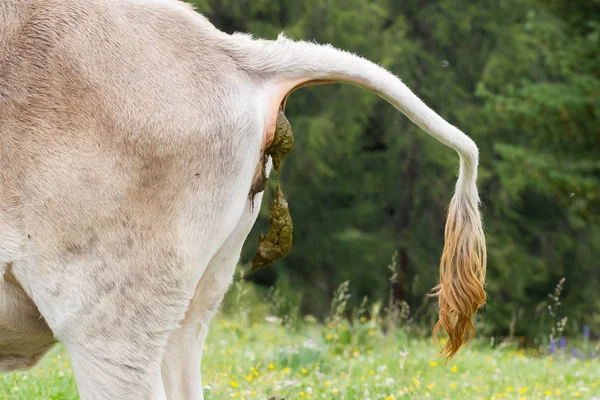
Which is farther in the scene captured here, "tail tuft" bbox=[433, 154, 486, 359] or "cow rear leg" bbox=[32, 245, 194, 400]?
"tail tuft" bbox=[433, 154, 486, 359]

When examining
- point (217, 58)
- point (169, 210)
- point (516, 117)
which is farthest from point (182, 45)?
point (516, 117)

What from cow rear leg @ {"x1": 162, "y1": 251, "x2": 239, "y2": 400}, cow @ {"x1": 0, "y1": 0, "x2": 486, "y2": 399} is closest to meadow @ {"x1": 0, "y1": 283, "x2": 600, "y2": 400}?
cow rear leg @ {"x1": 162, "y1": 251, "x2": 239, "y2": 400}

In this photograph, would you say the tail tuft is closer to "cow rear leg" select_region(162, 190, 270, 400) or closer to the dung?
the dung

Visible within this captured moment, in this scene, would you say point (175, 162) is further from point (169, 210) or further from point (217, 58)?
point (217, 58)

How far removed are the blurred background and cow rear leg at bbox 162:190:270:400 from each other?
14.9 meters

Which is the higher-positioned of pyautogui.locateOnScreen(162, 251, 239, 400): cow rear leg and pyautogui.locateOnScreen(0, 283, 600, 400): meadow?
pyautogui.locateOnScreen(162, 251, 239, 400): cow rear leg

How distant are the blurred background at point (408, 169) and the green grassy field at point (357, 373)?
12.1 m

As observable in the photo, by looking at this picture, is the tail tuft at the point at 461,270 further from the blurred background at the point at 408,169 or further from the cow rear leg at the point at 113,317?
the blurred background at the point at 408,169

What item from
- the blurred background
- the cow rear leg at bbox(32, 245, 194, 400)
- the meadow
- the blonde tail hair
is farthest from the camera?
the blurred background

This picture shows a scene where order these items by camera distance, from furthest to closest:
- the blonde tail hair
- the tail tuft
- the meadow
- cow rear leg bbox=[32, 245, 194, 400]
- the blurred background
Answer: the blurred background < the meadow < the tail tuft < the blonde tail hair < cow rear leg bbox=[32, 245, 194, 400]

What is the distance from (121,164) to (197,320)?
81 cm

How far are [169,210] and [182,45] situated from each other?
634 millimetres

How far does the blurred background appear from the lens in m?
20.4

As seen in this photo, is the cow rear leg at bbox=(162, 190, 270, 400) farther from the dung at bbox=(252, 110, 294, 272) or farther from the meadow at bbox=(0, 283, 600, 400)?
the meadow at bbox=(0, 283, 600, 400)
